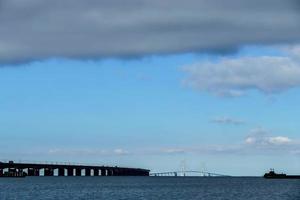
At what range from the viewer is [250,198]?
12506 centimetres

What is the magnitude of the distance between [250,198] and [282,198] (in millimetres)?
5883

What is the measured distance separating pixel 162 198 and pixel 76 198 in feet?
52.6

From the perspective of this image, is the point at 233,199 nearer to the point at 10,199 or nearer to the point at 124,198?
the point at 124,198

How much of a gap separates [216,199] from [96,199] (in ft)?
71.9

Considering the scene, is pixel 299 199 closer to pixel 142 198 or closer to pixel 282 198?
pixel 282 198

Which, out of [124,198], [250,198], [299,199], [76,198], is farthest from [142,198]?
[299,199]

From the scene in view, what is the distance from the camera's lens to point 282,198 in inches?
4865

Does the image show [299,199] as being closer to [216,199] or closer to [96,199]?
[216,199]

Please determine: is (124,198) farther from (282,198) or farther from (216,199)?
(282,198)

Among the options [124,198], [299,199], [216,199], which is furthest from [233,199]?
[124,198]

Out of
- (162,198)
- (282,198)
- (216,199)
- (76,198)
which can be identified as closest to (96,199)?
(76,198)

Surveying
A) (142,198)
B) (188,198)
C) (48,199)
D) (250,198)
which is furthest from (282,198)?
(48,199)

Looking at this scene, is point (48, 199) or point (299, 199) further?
point (48, 199)

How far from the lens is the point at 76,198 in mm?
124750
